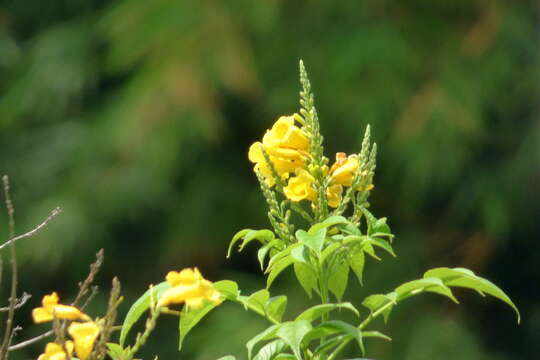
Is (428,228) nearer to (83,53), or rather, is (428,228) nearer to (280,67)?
(280,67)

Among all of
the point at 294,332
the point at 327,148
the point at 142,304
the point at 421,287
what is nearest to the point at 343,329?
the point at 294,332

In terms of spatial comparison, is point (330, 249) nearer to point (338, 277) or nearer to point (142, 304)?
point (338, 277)

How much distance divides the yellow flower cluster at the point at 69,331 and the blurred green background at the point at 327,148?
15.3 ft

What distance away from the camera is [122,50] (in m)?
6.76

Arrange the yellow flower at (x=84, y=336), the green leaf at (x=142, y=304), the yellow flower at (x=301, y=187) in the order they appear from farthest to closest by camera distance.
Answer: the yellow flower at (x=301, y=187), the green leaf at (x=142, y=304), the yellow flower at (x=84, y=336)

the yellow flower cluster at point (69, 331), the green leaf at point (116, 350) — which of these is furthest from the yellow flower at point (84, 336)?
the green leaf at point (116, 350)

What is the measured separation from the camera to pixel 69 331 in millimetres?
1191

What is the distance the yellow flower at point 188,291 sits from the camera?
1.19m

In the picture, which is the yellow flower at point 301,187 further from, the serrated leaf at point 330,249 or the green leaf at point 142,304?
the green leaf at point 142,304

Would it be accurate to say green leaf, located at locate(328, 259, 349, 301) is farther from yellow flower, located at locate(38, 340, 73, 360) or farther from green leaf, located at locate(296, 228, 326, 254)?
yellow flower, located at locate(38, 340, 73, 360)

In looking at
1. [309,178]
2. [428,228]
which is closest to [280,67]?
[428,228]

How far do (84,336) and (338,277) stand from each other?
1.24ft

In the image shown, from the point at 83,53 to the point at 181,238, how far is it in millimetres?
1709

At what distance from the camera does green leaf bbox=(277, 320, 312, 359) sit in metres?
1.21
